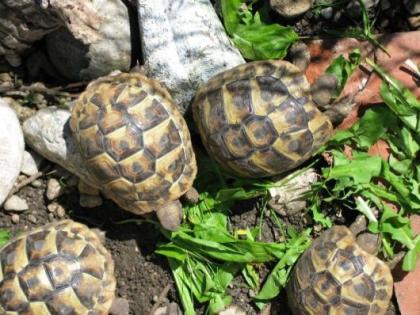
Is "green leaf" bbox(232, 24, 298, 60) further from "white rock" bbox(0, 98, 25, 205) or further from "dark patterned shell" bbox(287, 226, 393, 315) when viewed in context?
"white rock" bbox(0, 98, 25, 205)

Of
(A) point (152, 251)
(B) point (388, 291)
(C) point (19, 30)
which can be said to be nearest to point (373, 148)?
(B) point (388, 291)

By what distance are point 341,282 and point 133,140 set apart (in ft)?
4.21

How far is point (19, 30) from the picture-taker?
3947mm

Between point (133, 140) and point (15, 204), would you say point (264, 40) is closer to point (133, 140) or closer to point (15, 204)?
point (133, 140)

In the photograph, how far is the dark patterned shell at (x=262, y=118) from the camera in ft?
12.6

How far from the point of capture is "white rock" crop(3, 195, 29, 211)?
419 centimetres

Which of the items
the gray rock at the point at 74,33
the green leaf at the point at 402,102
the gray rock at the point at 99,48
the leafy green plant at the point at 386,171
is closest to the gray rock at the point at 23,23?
the gray rock at the point at 74,33

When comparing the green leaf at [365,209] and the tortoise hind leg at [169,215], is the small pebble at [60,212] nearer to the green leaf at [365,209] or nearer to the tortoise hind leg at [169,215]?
the tortoise hind leg at [169,215]

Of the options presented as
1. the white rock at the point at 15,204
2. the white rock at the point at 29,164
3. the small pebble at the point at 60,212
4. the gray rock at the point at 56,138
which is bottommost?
the small pebble at the point at 60,212

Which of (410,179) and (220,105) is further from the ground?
(220,105)

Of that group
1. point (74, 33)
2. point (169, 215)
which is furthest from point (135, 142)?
point (74, 33)

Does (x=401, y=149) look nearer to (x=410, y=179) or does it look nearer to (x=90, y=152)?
(x=410, y=179)

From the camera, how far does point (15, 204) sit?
13.8 feet

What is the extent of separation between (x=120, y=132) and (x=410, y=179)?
1577 millimetres
